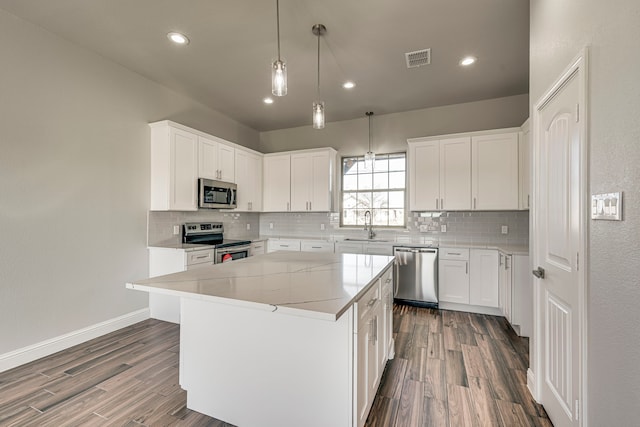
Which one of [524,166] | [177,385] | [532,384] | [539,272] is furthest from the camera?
[524,166]

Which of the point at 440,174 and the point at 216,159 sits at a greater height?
the point at 216,159

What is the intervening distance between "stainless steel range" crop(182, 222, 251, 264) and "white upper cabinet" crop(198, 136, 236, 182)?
724mm

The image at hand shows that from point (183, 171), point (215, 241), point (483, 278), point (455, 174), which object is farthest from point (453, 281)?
point (183, 171)

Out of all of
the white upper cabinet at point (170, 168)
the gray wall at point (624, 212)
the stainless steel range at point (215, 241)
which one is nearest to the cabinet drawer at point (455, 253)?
the gray wall at point (624, 212)

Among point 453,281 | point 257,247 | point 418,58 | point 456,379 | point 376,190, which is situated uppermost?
point 418,58

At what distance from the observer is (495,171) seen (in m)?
3.79

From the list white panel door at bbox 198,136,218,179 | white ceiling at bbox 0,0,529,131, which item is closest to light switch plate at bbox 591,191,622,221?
white ceiling at bbox 0,0,529,131

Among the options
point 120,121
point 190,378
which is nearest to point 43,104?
point 120,121

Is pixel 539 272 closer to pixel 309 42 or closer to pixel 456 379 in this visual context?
pixel 456 379

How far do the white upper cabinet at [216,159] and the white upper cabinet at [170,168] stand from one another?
0.21 m

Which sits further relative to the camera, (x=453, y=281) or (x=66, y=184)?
(x=453, y=281)

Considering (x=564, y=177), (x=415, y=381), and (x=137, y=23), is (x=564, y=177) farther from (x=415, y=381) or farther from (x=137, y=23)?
(x=137, y=23)

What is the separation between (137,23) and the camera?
8.27ft

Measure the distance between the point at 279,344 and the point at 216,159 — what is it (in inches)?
129
